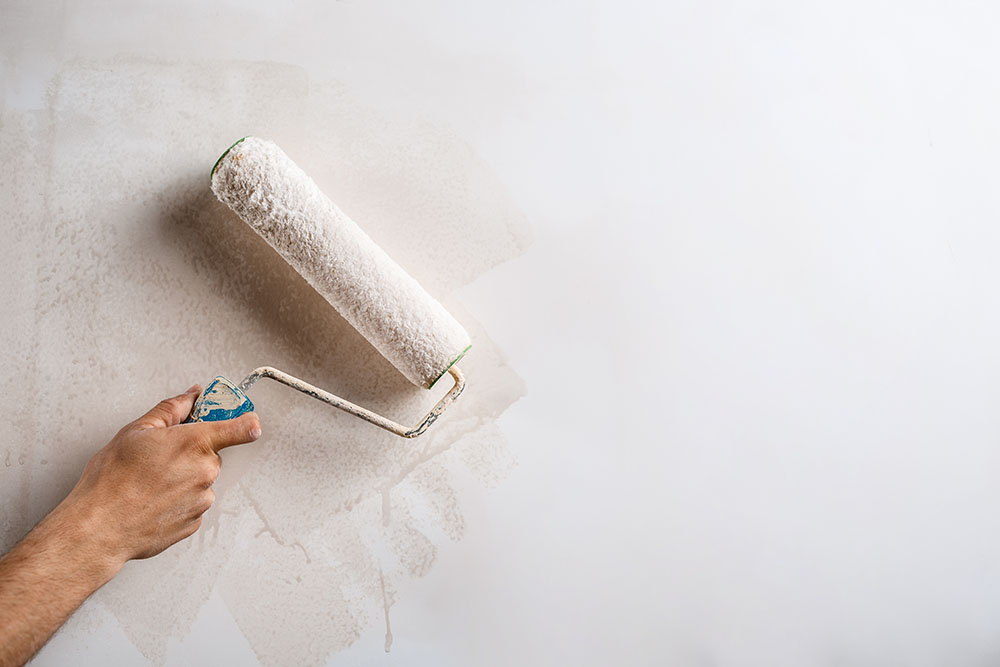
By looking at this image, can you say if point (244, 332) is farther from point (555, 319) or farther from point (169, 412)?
point (555, 319)

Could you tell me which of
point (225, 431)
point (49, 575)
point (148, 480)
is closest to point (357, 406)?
point (225, 431)

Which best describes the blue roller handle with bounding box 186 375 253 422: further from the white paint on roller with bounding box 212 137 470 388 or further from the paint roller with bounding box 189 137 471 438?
the white paint on roller with bounding box 212 137 470 388

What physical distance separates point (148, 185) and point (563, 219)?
23.7 inches

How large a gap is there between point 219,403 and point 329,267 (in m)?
0.23

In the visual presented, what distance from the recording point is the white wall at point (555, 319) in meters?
0.85

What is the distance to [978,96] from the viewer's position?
97cm

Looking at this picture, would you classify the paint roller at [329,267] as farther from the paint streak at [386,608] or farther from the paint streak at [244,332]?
the paint streak at [386,608]

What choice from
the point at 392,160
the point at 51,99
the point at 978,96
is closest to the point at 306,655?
the point at 392,160

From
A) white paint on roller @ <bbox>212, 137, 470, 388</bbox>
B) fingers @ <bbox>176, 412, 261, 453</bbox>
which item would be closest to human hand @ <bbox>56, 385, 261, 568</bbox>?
fingers @ <bbox>176, 412, 261, 453</bbox>

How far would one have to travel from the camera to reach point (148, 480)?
751 millimetres

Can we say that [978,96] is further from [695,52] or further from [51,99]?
[51,99]

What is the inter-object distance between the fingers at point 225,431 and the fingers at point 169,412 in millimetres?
38

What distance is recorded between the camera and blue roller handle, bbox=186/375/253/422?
2.57 ft

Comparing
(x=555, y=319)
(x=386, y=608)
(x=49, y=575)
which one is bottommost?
(x=386, y=608)
